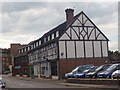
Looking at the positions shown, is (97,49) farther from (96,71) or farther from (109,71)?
(109,71)

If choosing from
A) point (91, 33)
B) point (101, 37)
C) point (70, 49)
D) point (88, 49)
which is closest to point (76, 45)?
point (70, 49)

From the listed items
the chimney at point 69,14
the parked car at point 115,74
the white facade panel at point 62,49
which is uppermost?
the chimney at point 69,14

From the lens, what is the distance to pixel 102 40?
2067 inches

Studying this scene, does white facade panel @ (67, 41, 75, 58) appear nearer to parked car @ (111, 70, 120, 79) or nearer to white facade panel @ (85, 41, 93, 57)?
white facade panel @ (85, 41, 93, 57)

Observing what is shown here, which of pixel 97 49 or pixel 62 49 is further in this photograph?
pixel 97 49

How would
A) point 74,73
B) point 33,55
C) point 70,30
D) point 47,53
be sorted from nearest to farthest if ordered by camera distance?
1. point 74,73
2. point 70,30
3. point 47,53
4. point 33,55

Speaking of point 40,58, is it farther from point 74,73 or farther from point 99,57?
point 74,73

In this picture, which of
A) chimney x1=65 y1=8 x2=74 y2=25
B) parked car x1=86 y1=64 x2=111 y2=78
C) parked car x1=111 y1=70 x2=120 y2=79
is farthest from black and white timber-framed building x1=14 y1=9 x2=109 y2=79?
parked car x1=111 y1=70 x2=120 y2=79

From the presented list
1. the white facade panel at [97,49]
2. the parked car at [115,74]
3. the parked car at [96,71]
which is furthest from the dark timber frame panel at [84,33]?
the parked car at [115,74]

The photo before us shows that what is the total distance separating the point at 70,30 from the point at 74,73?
12.9m

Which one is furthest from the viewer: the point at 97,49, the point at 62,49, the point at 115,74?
the point at 97,49

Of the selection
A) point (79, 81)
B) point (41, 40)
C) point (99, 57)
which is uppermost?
point (41, 40)

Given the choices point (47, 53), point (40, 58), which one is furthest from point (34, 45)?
point (47, 53)

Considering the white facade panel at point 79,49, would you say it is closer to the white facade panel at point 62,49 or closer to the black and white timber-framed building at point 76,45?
the black and white timber-framed building at point 76,45
